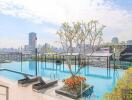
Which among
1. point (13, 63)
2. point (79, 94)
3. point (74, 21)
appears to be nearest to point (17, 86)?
point (79, 94)

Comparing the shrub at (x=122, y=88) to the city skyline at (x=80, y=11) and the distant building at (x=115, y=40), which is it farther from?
the distant building at (x=115, y=40)

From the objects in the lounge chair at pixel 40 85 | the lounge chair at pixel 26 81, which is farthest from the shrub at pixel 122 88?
the lounge chair at pixel 26 81

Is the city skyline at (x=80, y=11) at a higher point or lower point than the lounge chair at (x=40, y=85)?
higher

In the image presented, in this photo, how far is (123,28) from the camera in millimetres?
11594

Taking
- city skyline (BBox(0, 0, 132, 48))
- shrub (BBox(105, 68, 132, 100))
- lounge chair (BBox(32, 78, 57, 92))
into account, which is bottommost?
lounge chair (BBox(32, 78, 57, 92))

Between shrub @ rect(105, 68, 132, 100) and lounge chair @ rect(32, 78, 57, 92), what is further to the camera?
lounge chair @ rect(32, 78, 57, 92)

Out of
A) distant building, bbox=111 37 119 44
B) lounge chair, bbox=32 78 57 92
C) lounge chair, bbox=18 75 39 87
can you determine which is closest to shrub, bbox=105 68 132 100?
lounge chair, bbox=32 78 57 92

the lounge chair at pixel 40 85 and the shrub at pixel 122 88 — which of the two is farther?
the lounge chair at pixel 40 85

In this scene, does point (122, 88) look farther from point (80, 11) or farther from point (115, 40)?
point (115, 40)

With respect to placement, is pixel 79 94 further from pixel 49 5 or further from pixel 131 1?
pixel 131 1

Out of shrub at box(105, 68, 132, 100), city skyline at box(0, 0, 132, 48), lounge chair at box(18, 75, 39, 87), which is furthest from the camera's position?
city skyline at box(0, 0, 132, 48)

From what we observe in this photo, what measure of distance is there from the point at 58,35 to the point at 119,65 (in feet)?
18.8

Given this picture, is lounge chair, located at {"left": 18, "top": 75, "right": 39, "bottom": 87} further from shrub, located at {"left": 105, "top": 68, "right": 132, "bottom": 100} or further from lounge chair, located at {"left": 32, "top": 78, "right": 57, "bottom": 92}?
shrub, located at {"left": 105, "top": 68, "right": 132, "bottom": 100}

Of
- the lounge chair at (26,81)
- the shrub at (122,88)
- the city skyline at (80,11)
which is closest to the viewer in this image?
the shrub at (122,88)
